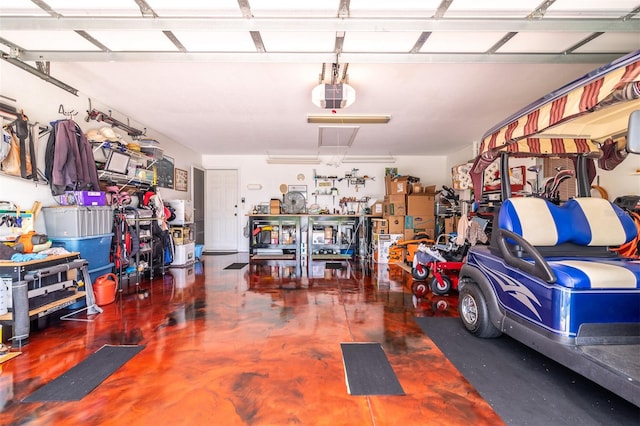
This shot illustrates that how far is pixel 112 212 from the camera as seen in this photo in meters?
3.87

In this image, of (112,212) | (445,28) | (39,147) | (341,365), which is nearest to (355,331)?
(341,365)

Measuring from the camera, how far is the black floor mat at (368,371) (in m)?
1.85

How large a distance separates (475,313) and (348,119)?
11.8ft

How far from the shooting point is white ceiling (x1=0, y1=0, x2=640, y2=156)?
2.14 m

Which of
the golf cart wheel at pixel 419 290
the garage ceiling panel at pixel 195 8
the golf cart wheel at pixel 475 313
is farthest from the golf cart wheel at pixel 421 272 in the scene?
the garage ceiling panel at pixel 195 8

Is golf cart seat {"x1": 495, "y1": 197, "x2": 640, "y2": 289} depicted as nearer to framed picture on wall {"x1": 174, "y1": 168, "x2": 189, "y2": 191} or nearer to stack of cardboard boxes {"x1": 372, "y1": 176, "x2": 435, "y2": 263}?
stack of cardboard boxes {"x1": 372, "y1": 176, "x2": 435, "y2": 263}

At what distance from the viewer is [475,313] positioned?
260 cm

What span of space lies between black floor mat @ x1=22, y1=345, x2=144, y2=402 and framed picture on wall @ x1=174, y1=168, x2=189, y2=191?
474cm

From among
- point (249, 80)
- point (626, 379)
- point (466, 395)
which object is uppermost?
point (249, 80)

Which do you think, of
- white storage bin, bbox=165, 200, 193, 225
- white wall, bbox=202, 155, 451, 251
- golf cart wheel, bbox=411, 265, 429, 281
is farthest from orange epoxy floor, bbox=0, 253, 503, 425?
white wall, bbox=202, 155, 451, 251

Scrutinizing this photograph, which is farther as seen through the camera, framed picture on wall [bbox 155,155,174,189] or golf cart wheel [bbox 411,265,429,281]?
framed picture on wall [bbox 155,155,174,189]

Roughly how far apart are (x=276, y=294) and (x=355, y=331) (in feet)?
4.98

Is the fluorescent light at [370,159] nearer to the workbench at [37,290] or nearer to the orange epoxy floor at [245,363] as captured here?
the orange epoxy floor at [245,363]

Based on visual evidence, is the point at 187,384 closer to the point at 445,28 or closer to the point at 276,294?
the point at 276,294
